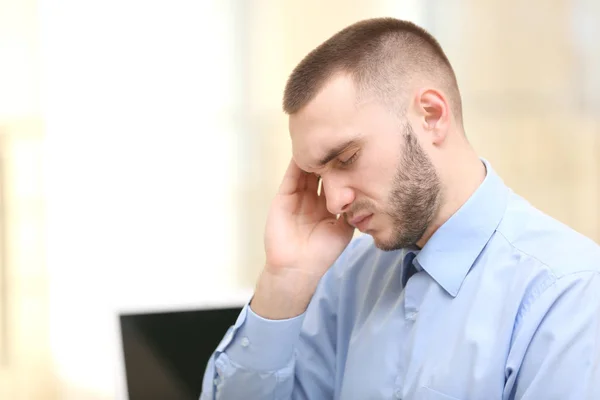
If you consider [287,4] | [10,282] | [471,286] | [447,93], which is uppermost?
[287,4]

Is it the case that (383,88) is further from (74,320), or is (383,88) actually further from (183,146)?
(74,320)

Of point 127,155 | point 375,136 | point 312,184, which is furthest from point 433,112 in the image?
point 127,155

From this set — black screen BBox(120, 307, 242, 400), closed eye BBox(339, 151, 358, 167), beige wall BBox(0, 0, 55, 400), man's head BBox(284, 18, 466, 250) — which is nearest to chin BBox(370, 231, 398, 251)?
man's head BBox(284, 18, 466, 250)

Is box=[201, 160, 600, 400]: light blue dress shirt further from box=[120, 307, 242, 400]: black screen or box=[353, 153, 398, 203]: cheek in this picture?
box=[120, 307, 242, 400]: black screen

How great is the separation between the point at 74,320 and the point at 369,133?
1164 mm

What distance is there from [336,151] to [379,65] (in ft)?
0.59

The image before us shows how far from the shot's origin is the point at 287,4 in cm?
203

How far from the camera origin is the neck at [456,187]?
3.80ft

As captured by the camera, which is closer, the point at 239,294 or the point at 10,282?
the point at 239,294

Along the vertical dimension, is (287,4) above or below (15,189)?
above

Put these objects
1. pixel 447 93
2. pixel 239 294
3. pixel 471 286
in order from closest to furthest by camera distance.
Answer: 1. pixel 471 286
2. pixel 447 93
3. pixel 239 294

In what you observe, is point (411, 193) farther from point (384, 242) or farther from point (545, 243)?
point (545, 243)

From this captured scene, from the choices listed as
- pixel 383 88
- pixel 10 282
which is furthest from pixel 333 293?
pixel 10 282

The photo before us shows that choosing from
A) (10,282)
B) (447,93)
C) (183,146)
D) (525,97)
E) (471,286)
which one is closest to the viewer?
(471,286)
